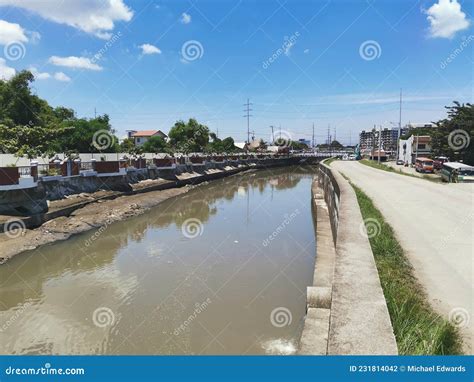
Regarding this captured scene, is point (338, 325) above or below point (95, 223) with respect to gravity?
above

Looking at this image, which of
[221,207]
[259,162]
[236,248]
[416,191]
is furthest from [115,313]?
[259,162]

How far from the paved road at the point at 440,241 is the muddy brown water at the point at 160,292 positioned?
112 inches

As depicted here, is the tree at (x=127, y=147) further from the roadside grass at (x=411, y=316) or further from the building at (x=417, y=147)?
the roadside grass at (x=411, y=316)

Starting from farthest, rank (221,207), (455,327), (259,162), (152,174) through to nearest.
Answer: (259,162), (152,174), (221,207), (455,327)

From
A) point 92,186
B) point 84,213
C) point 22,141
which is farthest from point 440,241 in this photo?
point 22,141

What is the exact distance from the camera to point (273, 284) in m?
10.0

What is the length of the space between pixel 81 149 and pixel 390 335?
37748 millimetres

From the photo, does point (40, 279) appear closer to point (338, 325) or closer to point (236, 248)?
point (236, 248)

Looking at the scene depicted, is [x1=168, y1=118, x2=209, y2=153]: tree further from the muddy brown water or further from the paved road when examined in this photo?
the paved road

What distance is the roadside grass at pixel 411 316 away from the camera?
3.53 metres

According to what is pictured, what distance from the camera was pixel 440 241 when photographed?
301 inches

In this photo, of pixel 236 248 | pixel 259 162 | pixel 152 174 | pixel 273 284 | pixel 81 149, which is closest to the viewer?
pixel 273 284

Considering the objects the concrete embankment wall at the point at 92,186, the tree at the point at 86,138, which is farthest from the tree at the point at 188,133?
the tree at the point at 86,138

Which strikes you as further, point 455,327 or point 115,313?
point 115,313
